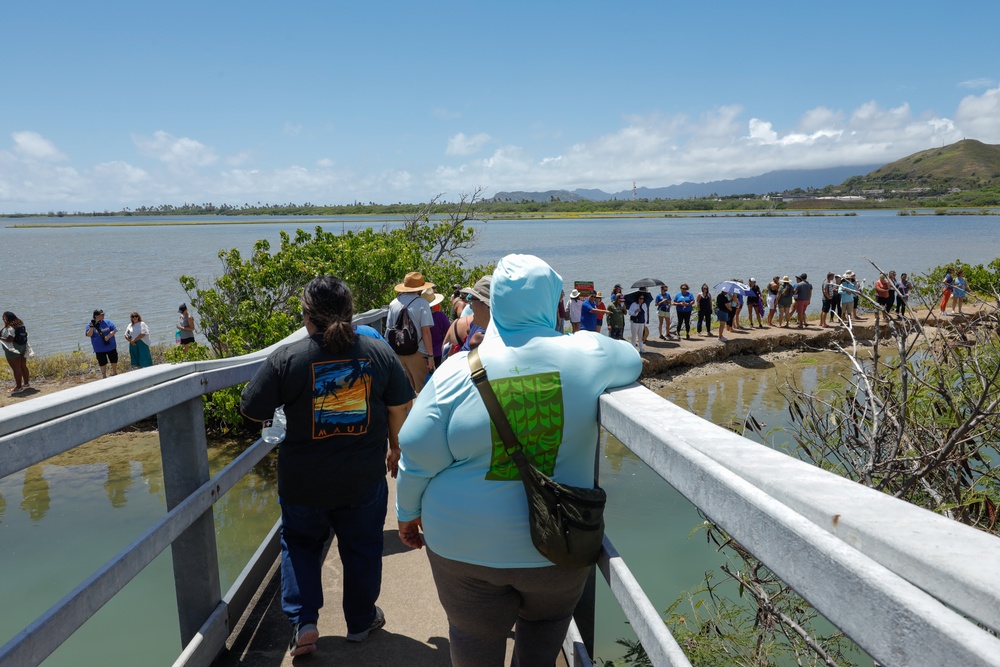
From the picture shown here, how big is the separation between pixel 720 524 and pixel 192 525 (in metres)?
2.08

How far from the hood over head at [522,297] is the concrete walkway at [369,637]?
150 cm

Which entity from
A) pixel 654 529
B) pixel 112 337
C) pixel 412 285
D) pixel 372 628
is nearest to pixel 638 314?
pixel 654 529

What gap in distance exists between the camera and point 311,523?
9.51 ft

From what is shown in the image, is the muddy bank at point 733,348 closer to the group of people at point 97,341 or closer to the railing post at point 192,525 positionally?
the group of people at point 97,341

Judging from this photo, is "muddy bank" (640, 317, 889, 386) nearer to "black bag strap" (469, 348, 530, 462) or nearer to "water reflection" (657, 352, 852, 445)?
"water reflection" (657, 352, 852, 445)

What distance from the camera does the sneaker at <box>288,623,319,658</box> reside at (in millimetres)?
2740

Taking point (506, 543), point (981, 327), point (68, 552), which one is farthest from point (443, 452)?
point (68, 552)

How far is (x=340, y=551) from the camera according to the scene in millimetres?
2941

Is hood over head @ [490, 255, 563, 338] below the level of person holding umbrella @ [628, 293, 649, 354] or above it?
above

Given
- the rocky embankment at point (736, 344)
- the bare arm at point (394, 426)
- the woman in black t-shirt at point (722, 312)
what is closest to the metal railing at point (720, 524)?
the bare arm at point (394, 426)

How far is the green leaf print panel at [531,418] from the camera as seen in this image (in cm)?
183

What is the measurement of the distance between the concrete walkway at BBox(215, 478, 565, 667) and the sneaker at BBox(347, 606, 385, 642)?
20 mm

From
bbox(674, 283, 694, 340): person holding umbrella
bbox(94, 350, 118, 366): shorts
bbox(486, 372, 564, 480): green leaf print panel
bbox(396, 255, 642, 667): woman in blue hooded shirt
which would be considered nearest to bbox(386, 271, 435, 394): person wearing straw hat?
bbox(396, 255, 642, 667): woman in blue hooded shirt

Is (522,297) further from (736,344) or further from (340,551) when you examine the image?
(736,344)
